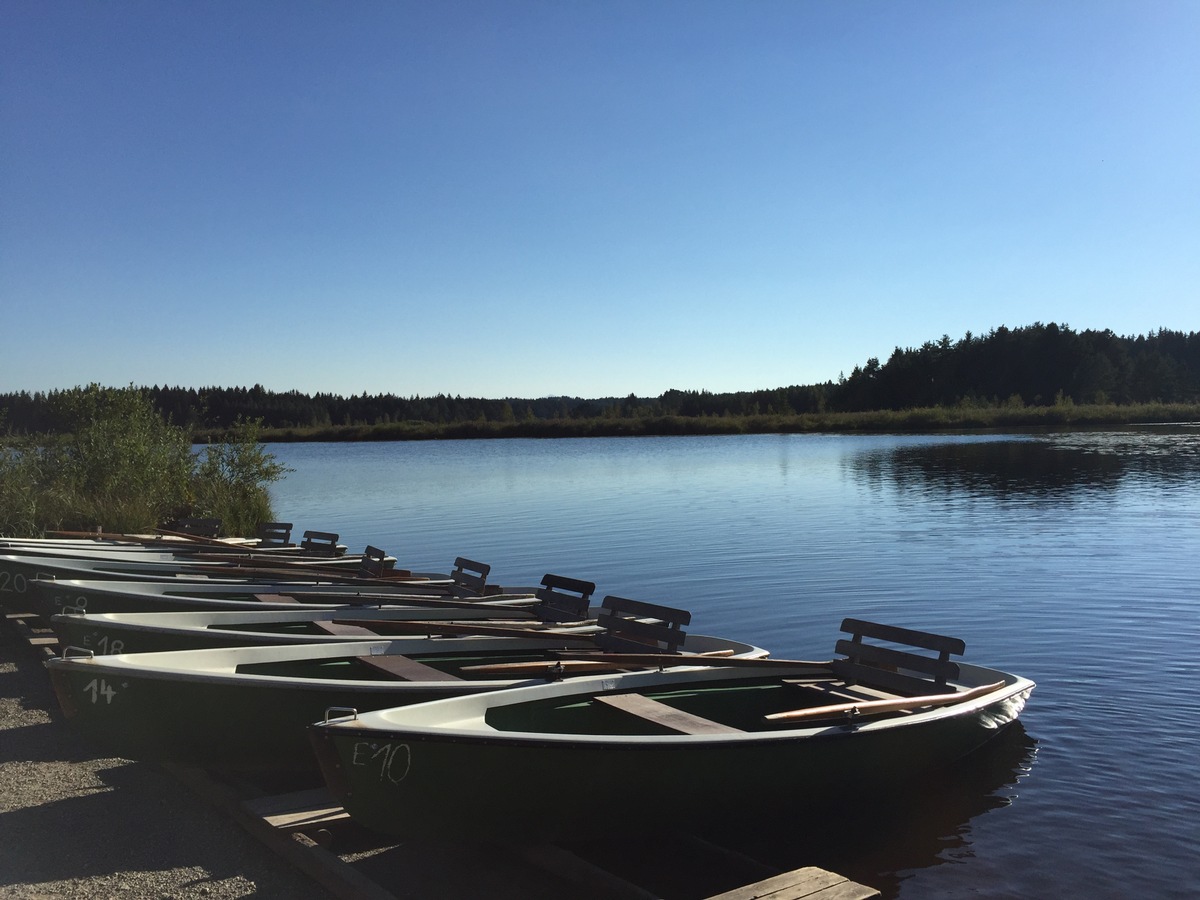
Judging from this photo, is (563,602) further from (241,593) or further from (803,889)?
(803,889)

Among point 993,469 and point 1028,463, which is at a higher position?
point 1028,463

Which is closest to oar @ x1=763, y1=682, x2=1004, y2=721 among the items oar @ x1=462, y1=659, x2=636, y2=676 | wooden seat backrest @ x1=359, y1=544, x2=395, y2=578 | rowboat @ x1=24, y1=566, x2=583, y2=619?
oar @ x1=462, y1=659, x2=636, y2=676

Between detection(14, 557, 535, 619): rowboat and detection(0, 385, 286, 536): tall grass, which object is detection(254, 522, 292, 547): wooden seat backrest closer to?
detection(0, 385, 286, 536): tall grass

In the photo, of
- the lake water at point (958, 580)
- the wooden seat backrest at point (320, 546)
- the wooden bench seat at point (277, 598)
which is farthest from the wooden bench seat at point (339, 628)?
the wooden seat backrest at point (320, 546)

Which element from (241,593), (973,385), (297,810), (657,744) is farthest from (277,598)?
(973,385)

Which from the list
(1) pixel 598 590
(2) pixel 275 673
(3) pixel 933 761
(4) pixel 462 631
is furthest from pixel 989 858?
(1) pixel 598 590

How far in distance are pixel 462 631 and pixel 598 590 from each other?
7.92m

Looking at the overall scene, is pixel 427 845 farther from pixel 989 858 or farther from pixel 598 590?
pixel 598 590

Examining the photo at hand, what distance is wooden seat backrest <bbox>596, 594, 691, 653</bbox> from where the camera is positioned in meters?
7.64

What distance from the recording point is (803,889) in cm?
452

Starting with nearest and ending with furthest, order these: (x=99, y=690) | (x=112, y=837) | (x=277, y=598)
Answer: (x=112, y=837), (x=99, y=690), (x=277, y=598)

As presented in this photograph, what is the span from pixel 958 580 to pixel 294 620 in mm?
11220

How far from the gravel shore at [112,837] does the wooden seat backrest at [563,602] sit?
380 centimetres

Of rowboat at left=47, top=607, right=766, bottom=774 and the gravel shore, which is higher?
rowboat at left=47, top=607, right=766, bottom=774
